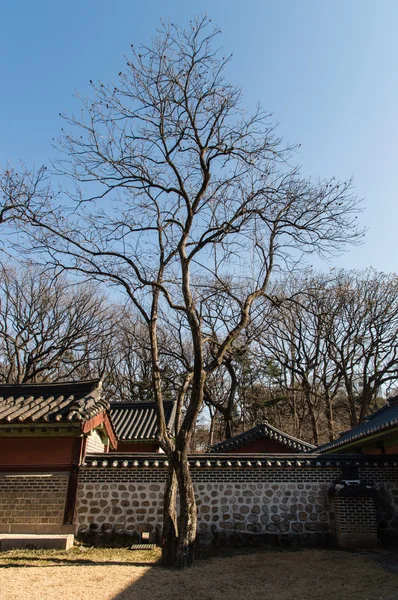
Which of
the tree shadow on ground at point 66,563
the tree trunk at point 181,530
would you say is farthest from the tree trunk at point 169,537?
the tree shadow on ground at point 66,563

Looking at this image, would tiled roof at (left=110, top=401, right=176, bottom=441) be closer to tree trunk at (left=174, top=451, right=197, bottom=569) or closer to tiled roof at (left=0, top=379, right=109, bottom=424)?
tiled roof at (left=0, top=379, right=109, bottom=424)

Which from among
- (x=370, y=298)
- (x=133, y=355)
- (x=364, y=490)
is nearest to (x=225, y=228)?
(x=364, y=490)

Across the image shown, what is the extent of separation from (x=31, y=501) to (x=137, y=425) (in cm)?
990

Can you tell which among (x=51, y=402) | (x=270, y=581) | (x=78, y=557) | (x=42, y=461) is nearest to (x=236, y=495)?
(x=270, y=581)

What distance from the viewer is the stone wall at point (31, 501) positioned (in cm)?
870

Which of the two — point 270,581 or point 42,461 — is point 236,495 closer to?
point 270,581

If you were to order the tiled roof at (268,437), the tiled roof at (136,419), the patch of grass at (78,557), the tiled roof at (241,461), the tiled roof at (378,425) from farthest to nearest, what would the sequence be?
the tiled roof at (136,419) → the tiled roof at (268,437) → the tiled roof at (378,425) → the tiled roof at (241,461) → the patch of grass at (78,557)

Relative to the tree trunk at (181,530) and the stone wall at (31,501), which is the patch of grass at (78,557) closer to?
the tree trunk at (181,530)

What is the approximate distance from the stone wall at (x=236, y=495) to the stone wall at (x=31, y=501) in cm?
45

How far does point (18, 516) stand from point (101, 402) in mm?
3036

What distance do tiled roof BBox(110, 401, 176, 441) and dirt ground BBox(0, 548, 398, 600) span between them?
32.3 feet

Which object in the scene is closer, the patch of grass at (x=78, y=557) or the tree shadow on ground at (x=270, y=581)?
the tree shadow on ground at (x=270, y=581)

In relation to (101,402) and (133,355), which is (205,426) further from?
(101,402)

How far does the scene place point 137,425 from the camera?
18.6 m
